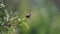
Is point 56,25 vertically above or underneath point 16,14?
→ underneath

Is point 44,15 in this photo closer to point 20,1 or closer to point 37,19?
point 37,19

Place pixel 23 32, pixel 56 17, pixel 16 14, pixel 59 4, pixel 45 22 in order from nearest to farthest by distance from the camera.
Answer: pixel 16 14, pixel 23 32, pixel 45 22, pixel 56 17, pixel 59 4

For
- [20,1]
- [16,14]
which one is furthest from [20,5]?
[16,14]

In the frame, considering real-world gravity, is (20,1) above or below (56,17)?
above

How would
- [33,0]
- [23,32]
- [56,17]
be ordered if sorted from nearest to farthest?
[23,32]
[56,17]
[33,0]

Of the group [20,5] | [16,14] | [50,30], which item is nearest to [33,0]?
[20,5]

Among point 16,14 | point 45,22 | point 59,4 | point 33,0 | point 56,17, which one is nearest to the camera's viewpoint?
point 16,14

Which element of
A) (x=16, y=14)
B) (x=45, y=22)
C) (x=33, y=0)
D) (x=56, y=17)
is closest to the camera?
(x=16, y=14)

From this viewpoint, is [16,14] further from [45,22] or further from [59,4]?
[59,4]

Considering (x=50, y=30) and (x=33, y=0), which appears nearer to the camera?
(x=50, y=30)
